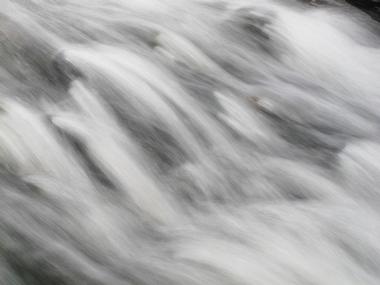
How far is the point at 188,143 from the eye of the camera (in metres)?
2.82

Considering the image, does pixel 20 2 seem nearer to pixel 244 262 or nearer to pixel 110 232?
pixel 110 232

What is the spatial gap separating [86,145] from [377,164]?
4.29ft

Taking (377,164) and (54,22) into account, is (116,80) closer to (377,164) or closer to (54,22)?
(54,22)

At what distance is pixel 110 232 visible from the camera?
236 cm

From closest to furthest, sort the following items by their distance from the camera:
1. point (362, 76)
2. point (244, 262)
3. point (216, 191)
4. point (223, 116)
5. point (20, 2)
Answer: point (244, 262) < point (216, 191) < point (223, 116) < point (362, 76) < point (20, 2)

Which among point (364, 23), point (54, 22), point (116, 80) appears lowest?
point (116, 80)

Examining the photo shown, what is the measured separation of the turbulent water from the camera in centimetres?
A: 230

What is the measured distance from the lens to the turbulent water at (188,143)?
2303 millimetres

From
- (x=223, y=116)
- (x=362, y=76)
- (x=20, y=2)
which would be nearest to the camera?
(x=223, y=116)

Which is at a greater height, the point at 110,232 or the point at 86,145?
the point at 86,145

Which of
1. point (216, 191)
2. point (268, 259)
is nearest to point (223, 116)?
point (216, 191)

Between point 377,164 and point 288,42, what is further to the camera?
point 288,42

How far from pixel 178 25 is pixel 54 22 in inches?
28.3

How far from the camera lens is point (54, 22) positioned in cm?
352
